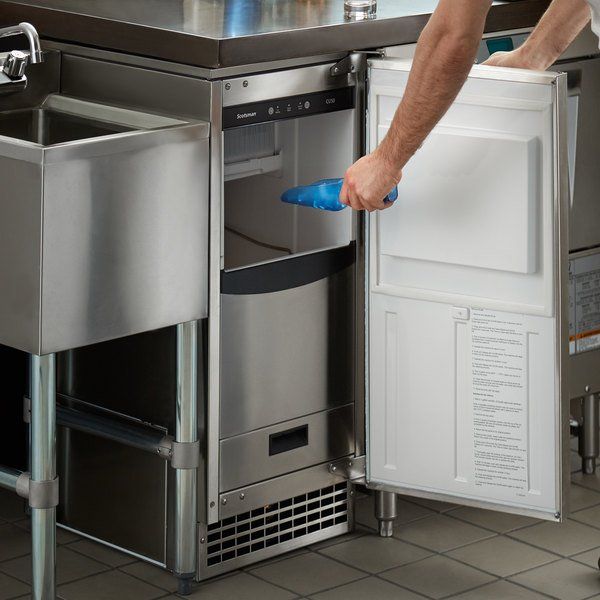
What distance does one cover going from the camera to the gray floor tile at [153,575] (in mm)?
3014

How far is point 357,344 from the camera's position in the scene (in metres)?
3.16

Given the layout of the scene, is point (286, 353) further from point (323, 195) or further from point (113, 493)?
point (113, 493)

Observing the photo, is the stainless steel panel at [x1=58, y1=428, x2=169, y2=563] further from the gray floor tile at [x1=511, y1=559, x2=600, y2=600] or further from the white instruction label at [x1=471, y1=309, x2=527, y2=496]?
the gray floor tile at [x1=511, y1=559, x2=600, y2=600]

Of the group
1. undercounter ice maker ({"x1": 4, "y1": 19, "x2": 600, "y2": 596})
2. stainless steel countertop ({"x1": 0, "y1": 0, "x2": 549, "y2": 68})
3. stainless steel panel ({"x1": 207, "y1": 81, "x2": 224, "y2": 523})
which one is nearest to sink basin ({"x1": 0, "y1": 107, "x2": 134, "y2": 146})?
undercounter ice maker ({"x1": 4, "y1": 19, "x2": 600, "y2": 596})

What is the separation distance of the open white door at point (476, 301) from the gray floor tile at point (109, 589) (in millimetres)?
572

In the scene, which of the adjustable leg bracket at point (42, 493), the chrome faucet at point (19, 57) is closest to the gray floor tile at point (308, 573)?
the adjustable leg bracket at point (42, 493)

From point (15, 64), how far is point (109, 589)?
42.7 inches

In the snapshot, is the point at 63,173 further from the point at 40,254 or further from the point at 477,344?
the point at 477,344

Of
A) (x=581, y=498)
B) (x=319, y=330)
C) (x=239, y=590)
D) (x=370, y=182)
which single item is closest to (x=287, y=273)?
(x=319, y=330)

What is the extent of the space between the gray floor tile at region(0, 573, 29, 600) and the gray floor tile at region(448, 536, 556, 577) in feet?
3.03

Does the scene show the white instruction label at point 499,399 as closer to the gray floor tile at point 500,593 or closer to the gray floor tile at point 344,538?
the gray floor tile at point 500,593

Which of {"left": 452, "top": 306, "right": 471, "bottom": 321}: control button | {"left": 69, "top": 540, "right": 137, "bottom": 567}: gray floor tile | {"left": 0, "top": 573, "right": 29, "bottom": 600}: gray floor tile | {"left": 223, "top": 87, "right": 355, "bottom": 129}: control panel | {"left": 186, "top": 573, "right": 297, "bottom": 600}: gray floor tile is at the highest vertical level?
{"left": 223, "top": 87, "right": 355, "bottom": 129}: control panel

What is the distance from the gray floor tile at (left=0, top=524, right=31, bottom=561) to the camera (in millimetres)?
3139

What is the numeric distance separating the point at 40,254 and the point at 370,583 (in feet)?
3.39
